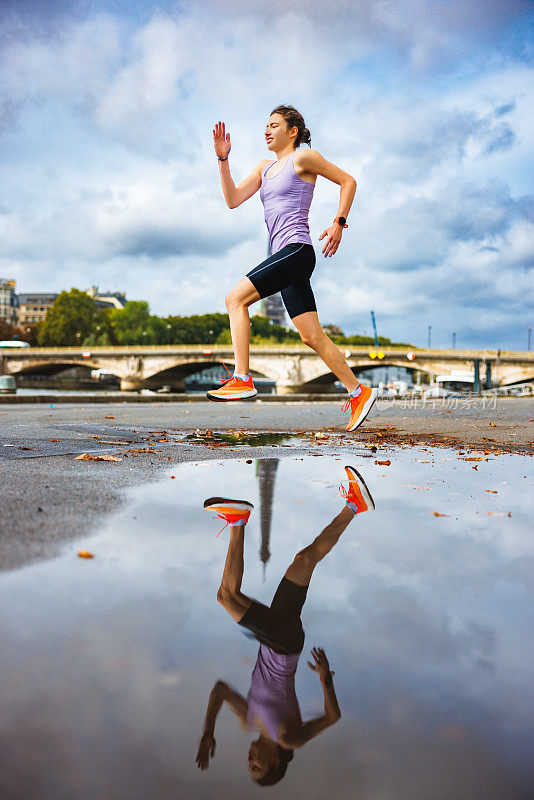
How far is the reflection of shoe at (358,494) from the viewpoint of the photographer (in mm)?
2341

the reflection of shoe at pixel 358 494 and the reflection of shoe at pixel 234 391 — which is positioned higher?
the reflection of shoe at pixel 234 391

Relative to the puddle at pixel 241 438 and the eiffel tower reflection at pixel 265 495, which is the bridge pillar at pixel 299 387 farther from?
the eiffel tower reflection at pixel 265 495

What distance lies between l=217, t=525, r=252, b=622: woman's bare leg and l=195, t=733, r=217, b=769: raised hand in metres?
0.37

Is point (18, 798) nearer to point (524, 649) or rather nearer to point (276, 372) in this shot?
point (524, 649)

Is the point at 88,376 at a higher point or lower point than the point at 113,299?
lower

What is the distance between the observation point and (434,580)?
4.74ft

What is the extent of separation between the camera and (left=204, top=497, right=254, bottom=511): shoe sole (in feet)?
7.54

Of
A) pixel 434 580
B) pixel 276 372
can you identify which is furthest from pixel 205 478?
pixel 276 372

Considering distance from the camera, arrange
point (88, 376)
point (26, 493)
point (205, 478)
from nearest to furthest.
Result: point (26, 493), point (205, 478), point (88, 376)

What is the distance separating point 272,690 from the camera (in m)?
0.92

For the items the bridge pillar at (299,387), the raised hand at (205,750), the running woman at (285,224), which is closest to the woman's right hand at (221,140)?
the running woman at (285,224)

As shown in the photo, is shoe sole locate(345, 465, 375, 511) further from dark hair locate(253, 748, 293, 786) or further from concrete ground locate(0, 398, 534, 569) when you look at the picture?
dark hair locate(253, 748, 293, 786)

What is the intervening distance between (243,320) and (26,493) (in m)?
2.69

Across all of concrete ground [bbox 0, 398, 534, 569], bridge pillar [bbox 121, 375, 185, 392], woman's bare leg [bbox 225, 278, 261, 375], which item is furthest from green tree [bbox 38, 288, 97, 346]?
woman's bare leg [bbox 225, 278, 261, 375]
